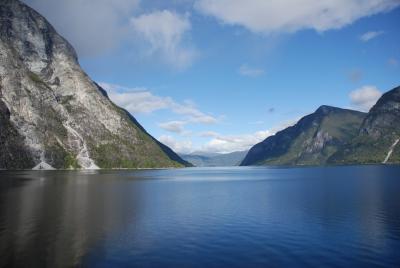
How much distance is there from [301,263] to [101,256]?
1998 centimetres

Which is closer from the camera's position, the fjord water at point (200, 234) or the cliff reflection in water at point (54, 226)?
the fjord water at point (200, 234)

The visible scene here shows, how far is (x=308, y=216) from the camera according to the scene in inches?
2581

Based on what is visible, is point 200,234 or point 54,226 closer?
point 200,234

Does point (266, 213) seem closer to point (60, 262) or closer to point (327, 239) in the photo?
point (327, 239)

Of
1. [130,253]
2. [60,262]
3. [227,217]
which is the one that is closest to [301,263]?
[130,253]

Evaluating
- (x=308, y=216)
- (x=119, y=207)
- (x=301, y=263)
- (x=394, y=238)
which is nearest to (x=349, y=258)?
(x=301, y=263)

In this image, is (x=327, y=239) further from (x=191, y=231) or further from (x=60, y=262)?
(x=60, y=262)

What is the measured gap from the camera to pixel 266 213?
69875 millimetres

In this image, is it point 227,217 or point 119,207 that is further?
point 119,207

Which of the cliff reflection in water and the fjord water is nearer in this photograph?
the fjord water

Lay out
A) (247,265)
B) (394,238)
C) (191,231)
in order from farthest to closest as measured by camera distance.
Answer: (191,231)
(394,238)
(247,265)

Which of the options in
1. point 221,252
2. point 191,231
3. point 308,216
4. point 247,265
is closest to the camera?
point 247,265

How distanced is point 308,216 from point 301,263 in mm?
30343

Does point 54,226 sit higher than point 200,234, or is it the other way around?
point 54,226
